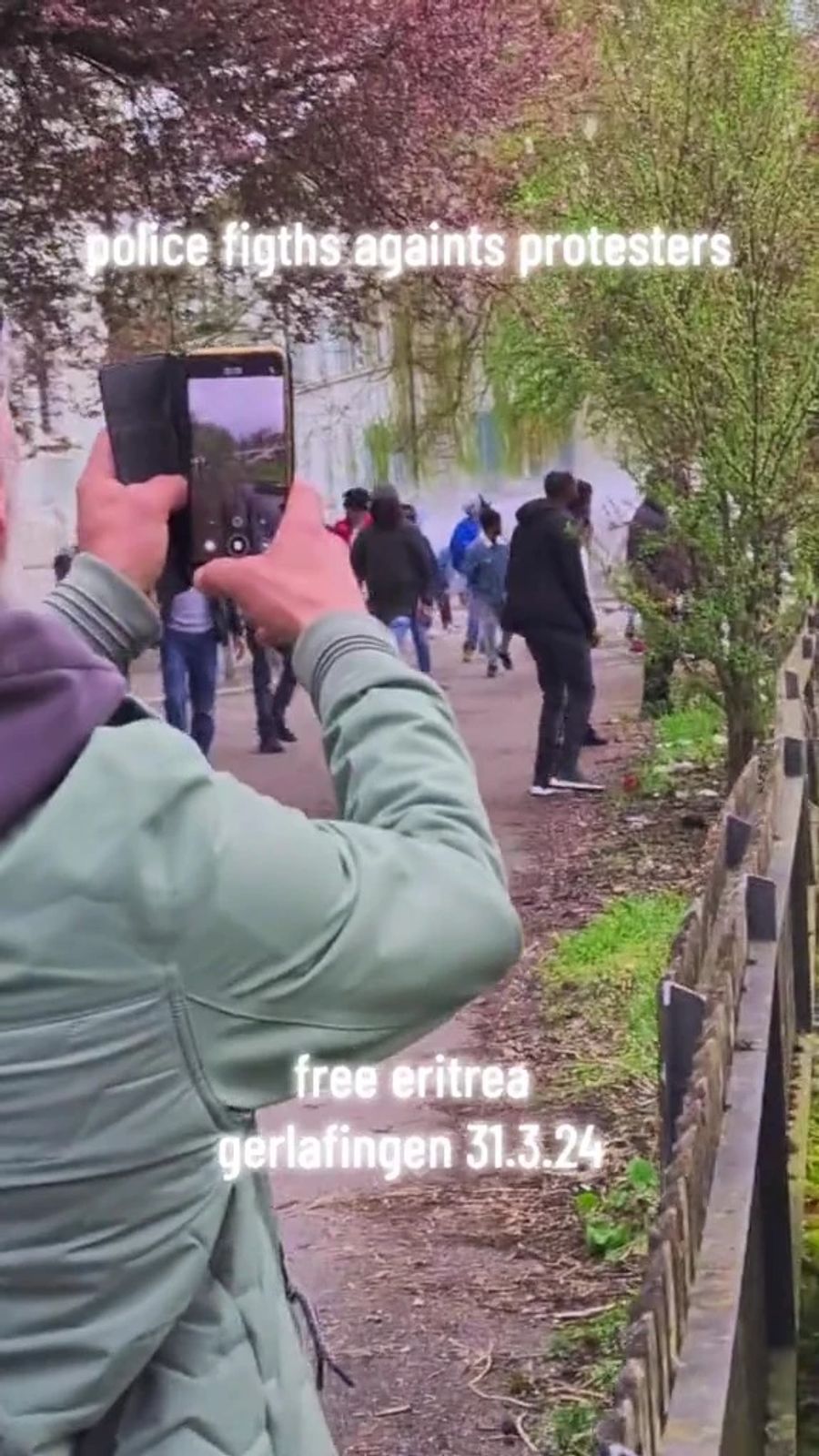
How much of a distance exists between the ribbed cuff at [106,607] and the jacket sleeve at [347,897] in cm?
15

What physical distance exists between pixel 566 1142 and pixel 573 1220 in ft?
0.86

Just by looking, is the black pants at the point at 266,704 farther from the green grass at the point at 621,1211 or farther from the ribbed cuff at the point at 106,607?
the ribbed cuff at the point at 106,607

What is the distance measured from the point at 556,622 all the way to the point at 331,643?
3502mm

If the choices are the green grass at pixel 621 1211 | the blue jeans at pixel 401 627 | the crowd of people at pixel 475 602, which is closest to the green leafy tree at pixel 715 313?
the crowd of people at pixel 475 602

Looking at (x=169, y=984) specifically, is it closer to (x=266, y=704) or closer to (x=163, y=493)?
(x=163, y=493)

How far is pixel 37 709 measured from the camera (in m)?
0.78

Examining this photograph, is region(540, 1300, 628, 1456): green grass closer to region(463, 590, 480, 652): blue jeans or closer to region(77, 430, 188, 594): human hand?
region(463, 590, 480, 652): blue jeans

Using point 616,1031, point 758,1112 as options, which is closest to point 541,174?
point 616,1031

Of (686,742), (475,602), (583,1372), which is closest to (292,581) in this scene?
(583,1372)

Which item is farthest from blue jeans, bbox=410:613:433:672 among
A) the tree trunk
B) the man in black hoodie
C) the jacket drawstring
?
the tree trunk

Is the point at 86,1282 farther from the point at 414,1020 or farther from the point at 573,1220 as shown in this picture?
the point at 573,1220

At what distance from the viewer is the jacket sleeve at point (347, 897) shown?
79 cm

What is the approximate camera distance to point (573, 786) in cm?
484

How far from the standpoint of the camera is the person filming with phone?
78 cm
